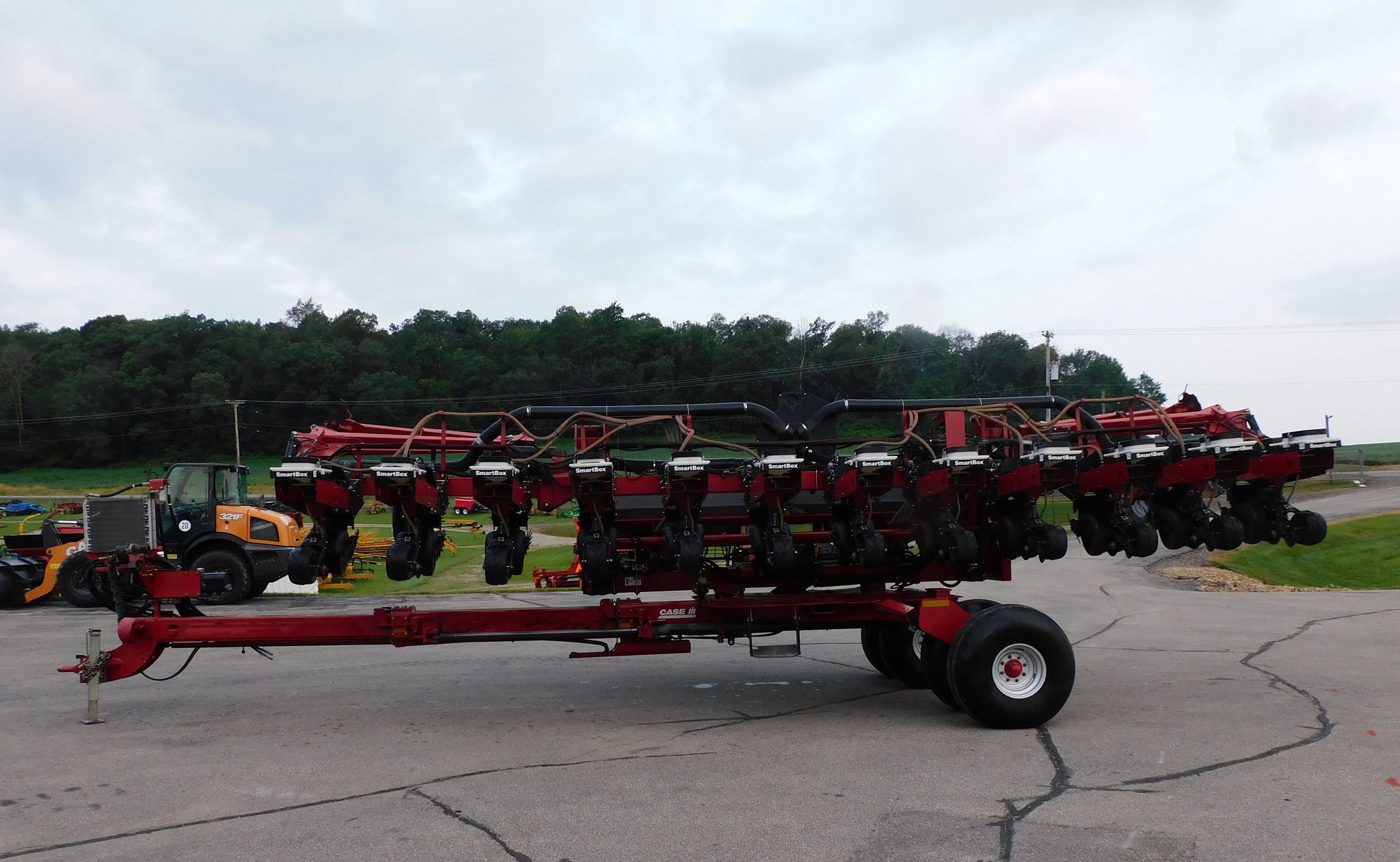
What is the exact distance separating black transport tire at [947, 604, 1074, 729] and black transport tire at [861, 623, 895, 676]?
191cm

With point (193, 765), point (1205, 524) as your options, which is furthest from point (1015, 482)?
point (193, 765)

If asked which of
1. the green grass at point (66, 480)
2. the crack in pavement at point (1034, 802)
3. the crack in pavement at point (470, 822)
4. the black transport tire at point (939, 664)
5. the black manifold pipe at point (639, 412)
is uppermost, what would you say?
the green grass at point (66, 480)

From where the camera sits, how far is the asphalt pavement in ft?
16.0

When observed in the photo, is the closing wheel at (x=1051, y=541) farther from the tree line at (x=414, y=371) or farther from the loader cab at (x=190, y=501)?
the loader cab at (x=190, y=501)

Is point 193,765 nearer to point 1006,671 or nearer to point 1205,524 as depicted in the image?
point 1006,671

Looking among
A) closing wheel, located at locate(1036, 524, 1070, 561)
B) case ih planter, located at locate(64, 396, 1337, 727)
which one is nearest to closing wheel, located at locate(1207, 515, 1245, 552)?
case ih planter, located at locate(64, 396, 1337, 727)

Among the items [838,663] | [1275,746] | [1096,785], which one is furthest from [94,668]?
[1275,746]

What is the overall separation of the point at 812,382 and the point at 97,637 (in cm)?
1471

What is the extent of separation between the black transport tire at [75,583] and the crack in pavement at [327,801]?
1272cm

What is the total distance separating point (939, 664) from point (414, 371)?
159 feet

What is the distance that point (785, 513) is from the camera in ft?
24.8

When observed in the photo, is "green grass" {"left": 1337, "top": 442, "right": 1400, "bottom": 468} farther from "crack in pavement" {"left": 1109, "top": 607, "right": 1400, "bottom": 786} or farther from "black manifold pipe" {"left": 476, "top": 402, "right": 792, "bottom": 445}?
"black manifold pipe" {"left": 476, "top": 402, "right": 792, "bottom": 445}

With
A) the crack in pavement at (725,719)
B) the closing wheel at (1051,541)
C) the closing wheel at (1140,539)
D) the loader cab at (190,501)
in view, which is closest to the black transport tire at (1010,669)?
the closing wheel at (1051,541)

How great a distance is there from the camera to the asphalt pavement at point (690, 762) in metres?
4.88
